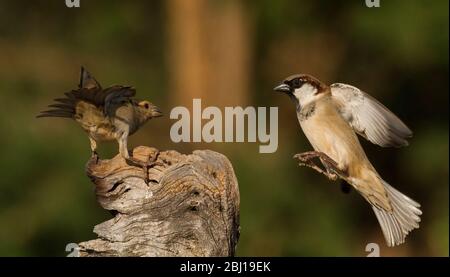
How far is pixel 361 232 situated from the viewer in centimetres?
605

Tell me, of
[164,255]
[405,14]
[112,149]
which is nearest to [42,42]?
[112,149]

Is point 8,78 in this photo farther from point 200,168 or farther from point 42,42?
point 200,168

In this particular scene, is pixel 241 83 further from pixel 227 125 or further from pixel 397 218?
pixel 397 218

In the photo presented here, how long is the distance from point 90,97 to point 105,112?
0.11m

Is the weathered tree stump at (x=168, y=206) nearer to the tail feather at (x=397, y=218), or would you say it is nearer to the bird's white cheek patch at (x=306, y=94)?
the bird's white cheek patch at (x=306, y=94)

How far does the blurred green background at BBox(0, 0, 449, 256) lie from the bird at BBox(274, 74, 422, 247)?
6.92 feet

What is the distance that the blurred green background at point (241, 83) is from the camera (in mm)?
5578

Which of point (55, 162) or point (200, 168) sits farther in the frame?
point (55, 162)

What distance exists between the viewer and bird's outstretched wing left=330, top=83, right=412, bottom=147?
10.2ft

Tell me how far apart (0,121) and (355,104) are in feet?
10.1

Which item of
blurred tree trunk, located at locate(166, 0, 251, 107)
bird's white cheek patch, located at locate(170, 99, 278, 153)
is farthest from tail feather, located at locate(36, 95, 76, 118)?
blurred tree trunk, located at locate(166, 0, 251, 107)

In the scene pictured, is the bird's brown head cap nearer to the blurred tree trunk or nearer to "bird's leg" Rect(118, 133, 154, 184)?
"bird's leg" Rect(118, 133, 154, 184)

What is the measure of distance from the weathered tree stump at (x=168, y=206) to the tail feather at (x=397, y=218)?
44 cm

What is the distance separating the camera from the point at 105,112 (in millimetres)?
3100
